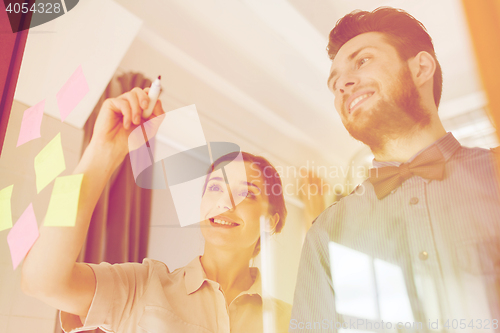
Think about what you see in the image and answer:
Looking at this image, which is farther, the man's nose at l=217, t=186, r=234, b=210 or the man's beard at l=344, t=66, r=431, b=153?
the man's nose at l=217, t=186, r=234, b=210

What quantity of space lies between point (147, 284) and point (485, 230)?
755mm

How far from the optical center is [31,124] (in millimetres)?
1296

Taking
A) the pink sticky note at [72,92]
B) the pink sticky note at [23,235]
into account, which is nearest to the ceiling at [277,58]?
the pink sticky note at [72,92]

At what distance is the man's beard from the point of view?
0.75 meters

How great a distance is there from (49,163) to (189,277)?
631 mm

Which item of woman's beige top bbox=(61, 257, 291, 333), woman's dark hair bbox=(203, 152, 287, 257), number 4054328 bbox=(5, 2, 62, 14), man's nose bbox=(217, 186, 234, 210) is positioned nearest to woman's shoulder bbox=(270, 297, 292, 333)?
woman's beige top bbox=(61, 257, 291, 333)

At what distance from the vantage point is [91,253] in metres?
1.00

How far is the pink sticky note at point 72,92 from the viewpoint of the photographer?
126cm

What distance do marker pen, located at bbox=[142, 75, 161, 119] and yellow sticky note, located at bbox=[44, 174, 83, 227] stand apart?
25 cm

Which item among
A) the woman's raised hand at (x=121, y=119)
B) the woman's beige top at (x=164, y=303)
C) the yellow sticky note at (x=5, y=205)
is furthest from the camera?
the yellow sticky note at (x=5, y=205)

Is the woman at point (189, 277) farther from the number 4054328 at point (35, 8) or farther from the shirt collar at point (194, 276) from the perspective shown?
the number 4054328 at point (35, 8)

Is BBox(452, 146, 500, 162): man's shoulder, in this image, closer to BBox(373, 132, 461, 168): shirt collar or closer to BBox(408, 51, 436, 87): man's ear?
BBox(373, 132, 461, 168): shirt collar

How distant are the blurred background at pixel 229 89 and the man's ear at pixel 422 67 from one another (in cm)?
2

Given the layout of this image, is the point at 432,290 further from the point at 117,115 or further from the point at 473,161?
the point at 117,115
